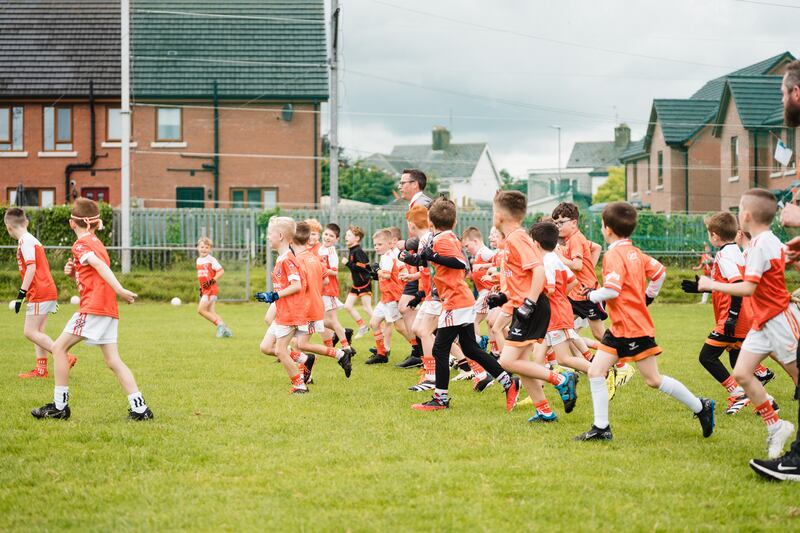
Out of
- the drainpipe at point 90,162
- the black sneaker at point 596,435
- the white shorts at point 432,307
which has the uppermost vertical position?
the drainpipe at point 90,162

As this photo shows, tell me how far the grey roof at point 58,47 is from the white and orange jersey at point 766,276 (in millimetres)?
34088

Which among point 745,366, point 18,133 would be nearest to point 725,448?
point 745,366


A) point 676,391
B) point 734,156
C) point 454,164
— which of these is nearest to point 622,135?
point 454,164

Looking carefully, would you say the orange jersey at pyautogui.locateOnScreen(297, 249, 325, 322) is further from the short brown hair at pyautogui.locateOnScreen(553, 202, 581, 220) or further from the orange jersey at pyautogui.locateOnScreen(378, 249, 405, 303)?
the orange jersey at pyautogui.locateOnScreen(378, 249, 405, 303)

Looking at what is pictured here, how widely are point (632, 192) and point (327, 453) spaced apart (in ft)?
161

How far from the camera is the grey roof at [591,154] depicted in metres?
96.4

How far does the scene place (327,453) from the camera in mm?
6730

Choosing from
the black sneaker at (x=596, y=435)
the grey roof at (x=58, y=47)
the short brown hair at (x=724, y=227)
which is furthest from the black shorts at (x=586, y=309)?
the grey roof at (x=58, y=47)

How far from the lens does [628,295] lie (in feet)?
23.7

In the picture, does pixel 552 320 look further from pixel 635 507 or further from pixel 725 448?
pixel 635 507

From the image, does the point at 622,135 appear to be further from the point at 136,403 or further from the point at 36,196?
the point at 136,403

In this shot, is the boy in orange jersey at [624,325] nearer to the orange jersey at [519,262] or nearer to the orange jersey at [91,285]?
the orange jersey at [519,262]

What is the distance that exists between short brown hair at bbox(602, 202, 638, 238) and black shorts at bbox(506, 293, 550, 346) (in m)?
1.08

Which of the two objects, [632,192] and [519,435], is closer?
[519,435]
